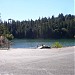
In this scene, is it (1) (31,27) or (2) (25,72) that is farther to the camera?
(1) (31,27)

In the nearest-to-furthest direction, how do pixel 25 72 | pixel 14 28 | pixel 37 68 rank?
Answer: pixel 25 72 → pixel 37 68 → pixel 14 28

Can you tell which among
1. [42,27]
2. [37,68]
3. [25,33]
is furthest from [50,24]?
[37,68]

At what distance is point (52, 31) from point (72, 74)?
16757 cm

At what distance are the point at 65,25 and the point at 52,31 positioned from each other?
872 centimetres

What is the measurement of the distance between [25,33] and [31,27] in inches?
366

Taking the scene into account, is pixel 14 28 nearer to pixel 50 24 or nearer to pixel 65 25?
pixel 50 24

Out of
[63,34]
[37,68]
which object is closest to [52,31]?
[63,34]

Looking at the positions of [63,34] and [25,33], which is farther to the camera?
[25,33]

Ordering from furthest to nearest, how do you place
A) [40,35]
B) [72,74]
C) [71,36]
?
[40,35]
[71,36]
[72,74]

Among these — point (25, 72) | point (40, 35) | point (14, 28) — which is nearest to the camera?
point (25, 72)

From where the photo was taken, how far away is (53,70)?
12.2 m

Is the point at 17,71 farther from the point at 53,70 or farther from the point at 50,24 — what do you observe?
the point at 50,24

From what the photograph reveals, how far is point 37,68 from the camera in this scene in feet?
42.1

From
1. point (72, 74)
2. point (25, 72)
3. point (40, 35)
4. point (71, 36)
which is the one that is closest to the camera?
point (72, 74)
